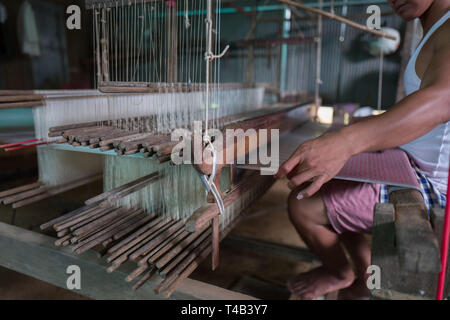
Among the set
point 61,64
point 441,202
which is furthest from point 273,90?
point 61,64

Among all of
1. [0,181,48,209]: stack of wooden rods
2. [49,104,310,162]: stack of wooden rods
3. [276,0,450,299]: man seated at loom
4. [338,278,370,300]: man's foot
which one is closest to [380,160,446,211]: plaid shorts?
[276,0,450,299]: man seated at loom

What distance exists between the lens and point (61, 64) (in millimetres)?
7047

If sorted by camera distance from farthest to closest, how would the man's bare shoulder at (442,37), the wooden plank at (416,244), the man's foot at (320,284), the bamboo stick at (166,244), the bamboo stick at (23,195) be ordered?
1. the man's foot at (320,284)
2. the bamboo stick at (23,195)
3. the bamboo stick at (166,244)
4. the man's bare shoulder at (442,37)
5. the wooden plank at (416,244)

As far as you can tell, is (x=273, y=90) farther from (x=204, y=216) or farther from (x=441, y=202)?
(x=204, y=216)

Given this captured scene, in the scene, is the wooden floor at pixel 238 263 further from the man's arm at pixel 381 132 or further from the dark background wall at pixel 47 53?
the dark background wall at pixel 47 53

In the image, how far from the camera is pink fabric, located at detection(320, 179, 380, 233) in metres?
1.25

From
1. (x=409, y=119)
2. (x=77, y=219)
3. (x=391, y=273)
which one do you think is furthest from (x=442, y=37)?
(x=77, y=219)

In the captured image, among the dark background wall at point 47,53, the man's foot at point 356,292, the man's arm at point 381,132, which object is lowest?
the man's foot at point 356,292

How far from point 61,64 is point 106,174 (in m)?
6.64

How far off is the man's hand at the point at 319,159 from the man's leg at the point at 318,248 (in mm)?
530

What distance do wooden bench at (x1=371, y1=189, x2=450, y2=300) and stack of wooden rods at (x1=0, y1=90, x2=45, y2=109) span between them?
1.52 meters

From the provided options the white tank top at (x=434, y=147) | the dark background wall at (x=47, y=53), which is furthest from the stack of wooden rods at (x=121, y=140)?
the dark background wall at (x=47, y=53)

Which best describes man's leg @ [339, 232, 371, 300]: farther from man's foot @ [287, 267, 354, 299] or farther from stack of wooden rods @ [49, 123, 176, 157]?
stack of wooden rods @ [49, 123, 176, 157]

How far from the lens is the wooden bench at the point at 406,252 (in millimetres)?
654
